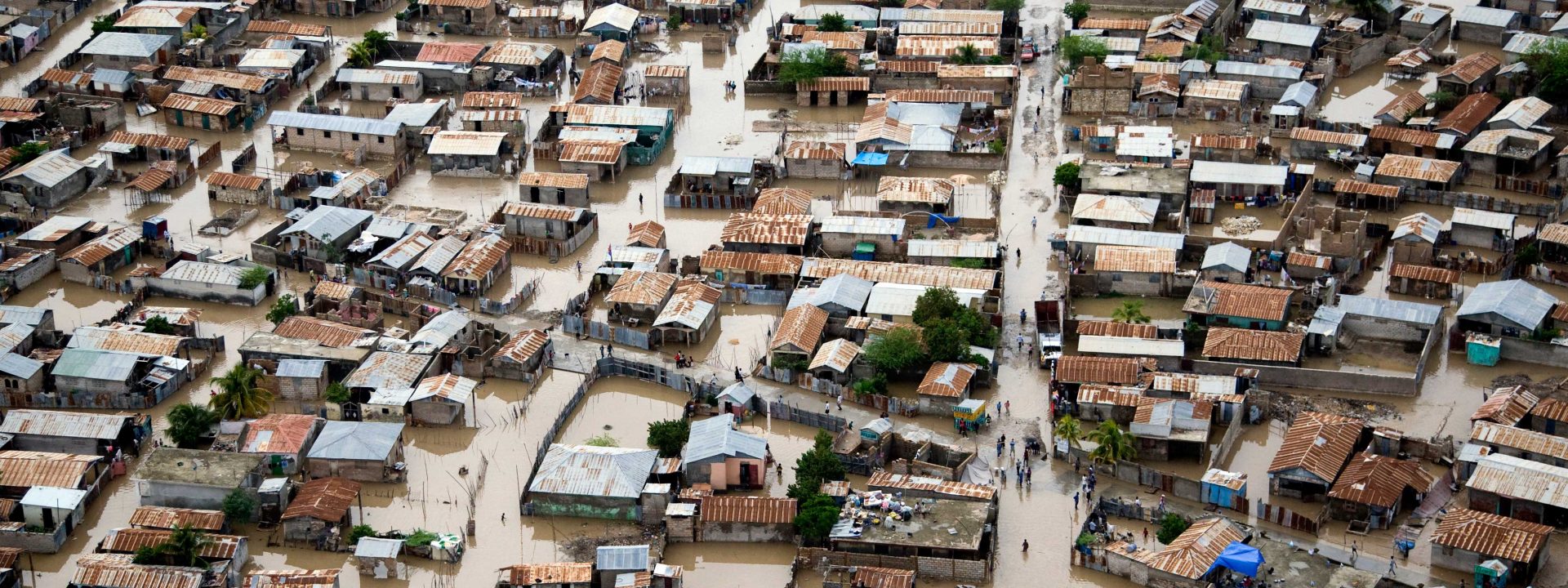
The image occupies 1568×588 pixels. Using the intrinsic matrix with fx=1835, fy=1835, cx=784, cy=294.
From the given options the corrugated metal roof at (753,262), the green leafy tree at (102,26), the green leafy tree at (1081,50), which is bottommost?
the corrugated metal roof at (753,262)

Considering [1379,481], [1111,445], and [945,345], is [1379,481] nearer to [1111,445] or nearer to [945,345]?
[1111,445]

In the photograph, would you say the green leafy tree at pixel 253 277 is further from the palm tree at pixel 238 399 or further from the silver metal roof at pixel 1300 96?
the silver metal roof at pixel 1300 96

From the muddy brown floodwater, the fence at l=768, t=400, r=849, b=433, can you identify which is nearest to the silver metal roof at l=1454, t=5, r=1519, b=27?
the muddy brown floodwater

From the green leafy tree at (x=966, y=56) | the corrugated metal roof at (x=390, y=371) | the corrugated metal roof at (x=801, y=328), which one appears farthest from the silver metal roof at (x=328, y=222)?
the green leafy tree at (x=966, y=56)

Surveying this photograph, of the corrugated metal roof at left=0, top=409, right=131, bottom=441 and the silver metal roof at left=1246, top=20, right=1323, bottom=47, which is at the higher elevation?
the silver metal roof at left=1246, top=20, right=1323, bottom=47

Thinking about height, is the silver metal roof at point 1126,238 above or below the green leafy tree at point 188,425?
above

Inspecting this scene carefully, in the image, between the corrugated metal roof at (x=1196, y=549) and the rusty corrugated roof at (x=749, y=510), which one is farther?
the rusty corrugated roof at (x=749, y=510)

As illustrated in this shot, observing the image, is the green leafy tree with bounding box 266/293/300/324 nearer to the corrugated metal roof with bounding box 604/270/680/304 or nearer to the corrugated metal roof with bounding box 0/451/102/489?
the corrugated metal roof with bounding box 0/451/102/489

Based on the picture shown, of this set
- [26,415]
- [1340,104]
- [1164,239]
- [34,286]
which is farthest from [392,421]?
[1340,104]

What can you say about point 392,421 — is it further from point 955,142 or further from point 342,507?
point 955,142
